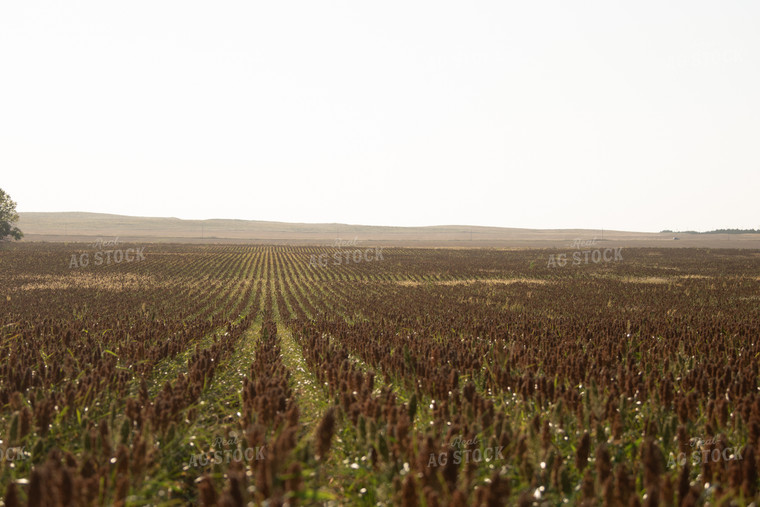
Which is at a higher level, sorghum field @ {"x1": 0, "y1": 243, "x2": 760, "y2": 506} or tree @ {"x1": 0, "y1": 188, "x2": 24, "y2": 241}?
tree @ {"x1": 0, "y1": 188, "x2": 24, "y2": 241}

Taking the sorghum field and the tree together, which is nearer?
the sorghum field

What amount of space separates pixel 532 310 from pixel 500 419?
1627cm

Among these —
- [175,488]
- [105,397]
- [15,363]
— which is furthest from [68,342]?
[175,488]

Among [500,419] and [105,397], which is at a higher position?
[500,419]

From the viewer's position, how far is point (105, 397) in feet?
20.7

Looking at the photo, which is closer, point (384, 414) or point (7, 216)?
point (384, 414)

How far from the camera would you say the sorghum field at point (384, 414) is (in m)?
3.39

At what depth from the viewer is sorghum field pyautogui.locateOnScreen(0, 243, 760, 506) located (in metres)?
3.39

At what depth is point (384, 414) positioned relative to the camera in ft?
16.8

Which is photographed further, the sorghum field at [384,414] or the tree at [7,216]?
the tree at [7,216]

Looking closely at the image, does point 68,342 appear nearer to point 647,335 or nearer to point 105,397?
A: point 105,397

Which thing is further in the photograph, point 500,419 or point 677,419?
point 677,419

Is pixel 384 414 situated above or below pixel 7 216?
below

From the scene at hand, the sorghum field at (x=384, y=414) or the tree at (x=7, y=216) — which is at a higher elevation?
the tree at (x=7, y=216)
